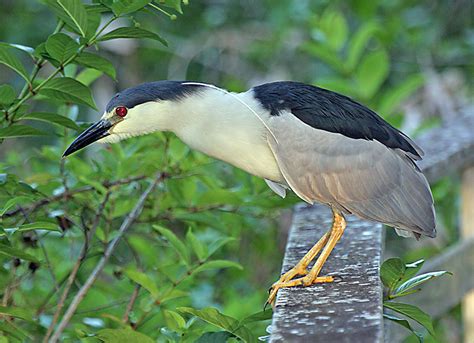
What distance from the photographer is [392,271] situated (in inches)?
80.4

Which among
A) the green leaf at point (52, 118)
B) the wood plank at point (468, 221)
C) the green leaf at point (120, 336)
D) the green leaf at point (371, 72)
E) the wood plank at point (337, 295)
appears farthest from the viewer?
the green leaf at point (371, 72)

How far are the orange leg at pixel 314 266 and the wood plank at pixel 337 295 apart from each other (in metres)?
0.03

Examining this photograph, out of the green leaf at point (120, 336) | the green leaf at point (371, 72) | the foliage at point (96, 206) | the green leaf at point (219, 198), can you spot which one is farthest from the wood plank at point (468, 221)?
the green leaf at point (120, 336)

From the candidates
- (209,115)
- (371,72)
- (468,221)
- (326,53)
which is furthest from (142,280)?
(326,53)

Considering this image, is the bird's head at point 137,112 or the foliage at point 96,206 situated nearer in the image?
the foliage at point 96,206

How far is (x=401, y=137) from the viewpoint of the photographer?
101 inches

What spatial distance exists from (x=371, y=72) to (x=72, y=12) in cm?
204

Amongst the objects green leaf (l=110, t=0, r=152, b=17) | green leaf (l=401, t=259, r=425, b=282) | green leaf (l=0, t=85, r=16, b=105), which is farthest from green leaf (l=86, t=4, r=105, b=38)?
green leaf (l=401, t=259, r=425, b=282)

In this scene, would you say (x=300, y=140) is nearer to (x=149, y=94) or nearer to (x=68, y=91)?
(x=149, y=94)

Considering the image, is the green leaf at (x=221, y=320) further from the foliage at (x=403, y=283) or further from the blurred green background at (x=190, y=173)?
the foliage at (x=403, y=283)

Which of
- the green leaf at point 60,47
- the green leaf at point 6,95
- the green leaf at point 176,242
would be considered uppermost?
the green leaf at point 60,47

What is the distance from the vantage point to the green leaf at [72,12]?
2.07 m

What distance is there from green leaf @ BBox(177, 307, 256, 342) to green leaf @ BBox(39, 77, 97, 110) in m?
0.62

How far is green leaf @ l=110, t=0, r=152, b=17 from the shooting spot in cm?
206
